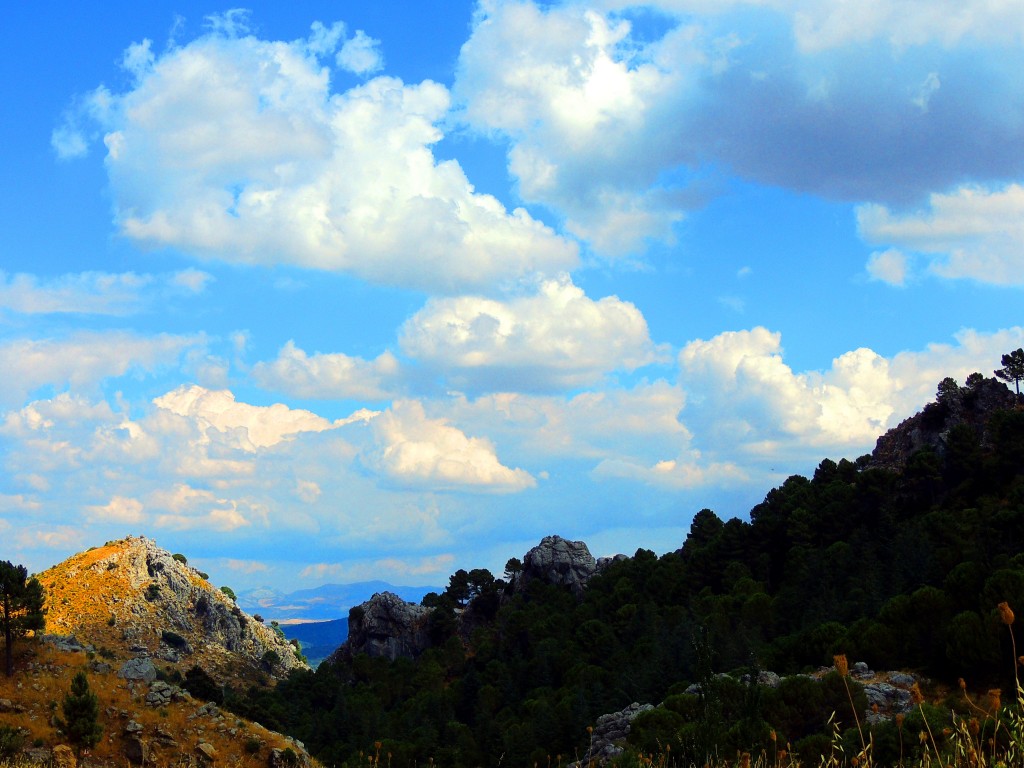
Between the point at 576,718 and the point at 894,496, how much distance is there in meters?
57.1

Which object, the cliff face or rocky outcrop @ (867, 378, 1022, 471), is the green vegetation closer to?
the cliff face

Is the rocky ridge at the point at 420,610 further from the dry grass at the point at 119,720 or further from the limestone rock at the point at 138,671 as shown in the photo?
the dry grass at the point at 119,720

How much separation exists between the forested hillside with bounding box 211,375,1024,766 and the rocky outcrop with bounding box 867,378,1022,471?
1.08ft

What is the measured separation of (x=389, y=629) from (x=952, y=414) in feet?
336

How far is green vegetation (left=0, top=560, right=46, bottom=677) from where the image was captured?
198ft

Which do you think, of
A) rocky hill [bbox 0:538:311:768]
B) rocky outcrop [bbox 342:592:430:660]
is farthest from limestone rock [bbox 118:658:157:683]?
rocky outcrop [bbox 342:592:430:660]

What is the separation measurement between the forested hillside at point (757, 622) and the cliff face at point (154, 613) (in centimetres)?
1973

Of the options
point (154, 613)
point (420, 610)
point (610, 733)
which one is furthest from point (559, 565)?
point (610, 733)

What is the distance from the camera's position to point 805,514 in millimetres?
106438

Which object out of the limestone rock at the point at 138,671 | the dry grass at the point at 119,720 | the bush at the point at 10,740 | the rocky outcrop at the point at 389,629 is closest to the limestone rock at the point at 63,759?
the bush at the point at 10,740

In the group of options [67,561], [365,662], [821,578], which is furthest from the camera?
[67,561]

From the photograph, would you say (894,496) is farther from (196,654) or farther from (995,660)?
(196,654)

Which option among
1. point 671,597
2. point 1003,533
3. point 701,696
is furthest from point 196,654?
point 701,696

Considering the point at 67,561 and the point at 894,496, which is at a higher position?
the point at 67,561
